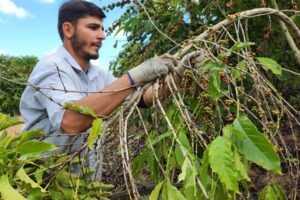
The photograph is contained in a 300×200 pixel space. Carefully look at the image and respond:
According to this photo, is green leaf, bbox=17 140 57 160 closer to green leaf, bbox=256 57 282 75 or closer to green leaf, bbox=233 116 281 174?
green leaf, bbox=233 116 281 174

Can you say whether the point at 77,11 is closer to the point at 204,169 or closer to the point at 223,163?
the point at 204,169

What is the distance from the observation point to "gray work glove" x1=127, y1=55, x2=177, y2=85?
1.78m

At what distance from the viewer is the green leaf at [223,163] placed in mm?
1060

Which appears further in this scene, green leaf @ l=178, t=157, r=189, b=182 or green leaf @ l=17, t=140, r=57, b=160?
green leaf @ l=17, t=140, r=57, b=160

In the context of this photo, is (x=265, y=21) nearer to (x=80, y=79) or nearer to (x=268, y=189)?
(x=80, y=79)

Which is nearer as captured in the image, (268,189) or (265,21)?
(268,189)

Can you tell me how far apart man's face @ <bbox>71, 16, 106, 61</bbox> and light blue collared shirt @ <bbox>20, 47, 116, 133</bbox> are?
95 mm

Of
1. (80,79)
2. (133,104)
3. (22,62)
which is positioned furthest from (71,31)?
(22,62)

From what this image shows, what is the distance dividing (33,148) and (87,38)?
1.79 m

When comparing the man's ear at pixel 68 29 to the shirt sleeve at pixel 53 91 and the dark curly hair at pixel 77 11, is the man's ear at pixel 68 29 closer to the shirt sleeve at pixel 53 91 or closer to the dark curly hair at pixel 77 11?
the dark curly hair at pixel 77 11

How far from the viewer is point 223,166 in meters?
1.07

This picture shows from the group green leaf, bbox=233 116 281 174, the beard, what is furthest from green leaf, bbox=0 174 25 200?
the beard

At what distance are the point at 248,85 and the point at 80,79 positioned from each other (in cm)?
115

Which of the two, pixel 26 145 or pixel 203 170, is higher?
pixel 26 145
